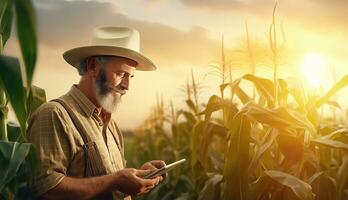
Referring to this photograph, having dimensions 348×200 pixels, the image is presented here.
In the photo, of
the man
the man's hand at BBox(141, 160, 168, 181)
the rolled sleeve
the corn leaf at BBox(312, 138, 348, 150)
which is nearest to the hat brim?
Result: the man

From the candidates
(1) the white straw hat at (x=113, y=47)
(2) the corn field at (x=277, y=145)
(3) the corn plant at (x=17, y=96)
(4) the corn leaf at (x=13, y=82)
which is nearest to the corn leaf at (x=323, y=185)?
(2) the corn field at (x=277, y=145)

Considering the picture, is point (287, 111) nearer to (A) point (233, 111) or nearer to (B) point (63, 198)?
(A) point (233, 111)

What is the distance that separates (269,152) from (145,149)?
6448 millimetres

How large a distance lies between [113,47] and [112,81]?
0.22 meters

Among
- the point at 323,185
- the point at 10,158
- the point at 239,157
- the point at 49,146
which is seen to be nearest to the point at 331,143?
the point at 323,185

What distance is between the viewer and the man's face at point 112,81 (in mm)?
3486

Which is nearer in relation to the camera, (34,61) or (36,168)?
(34,61)

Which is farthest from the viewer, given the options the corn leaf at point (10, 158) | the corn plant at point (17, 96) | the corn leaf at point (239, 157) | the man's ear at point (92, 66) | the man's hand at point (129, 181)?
the man's ear at point (92, 66)

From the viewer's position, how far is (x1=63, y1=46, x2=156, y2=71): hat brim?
11.7 ft

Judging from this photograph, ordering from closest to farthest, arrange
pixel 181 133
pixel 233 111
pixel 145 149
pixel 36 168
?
1. pixel 36 168
2. pixel 233 111
3. pixel 181 133
4. pixel 145 149

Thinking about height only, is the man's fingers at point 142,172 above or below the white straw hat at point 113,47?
below

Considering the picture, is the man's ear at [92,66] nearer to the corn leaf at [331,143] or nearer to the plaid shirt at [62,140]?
the plaid shirt at [62,140]

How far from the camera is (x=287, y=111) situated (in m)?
3.18

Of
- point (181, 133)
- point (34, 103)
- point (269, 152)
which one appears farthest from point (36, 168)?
point (181, 133)
